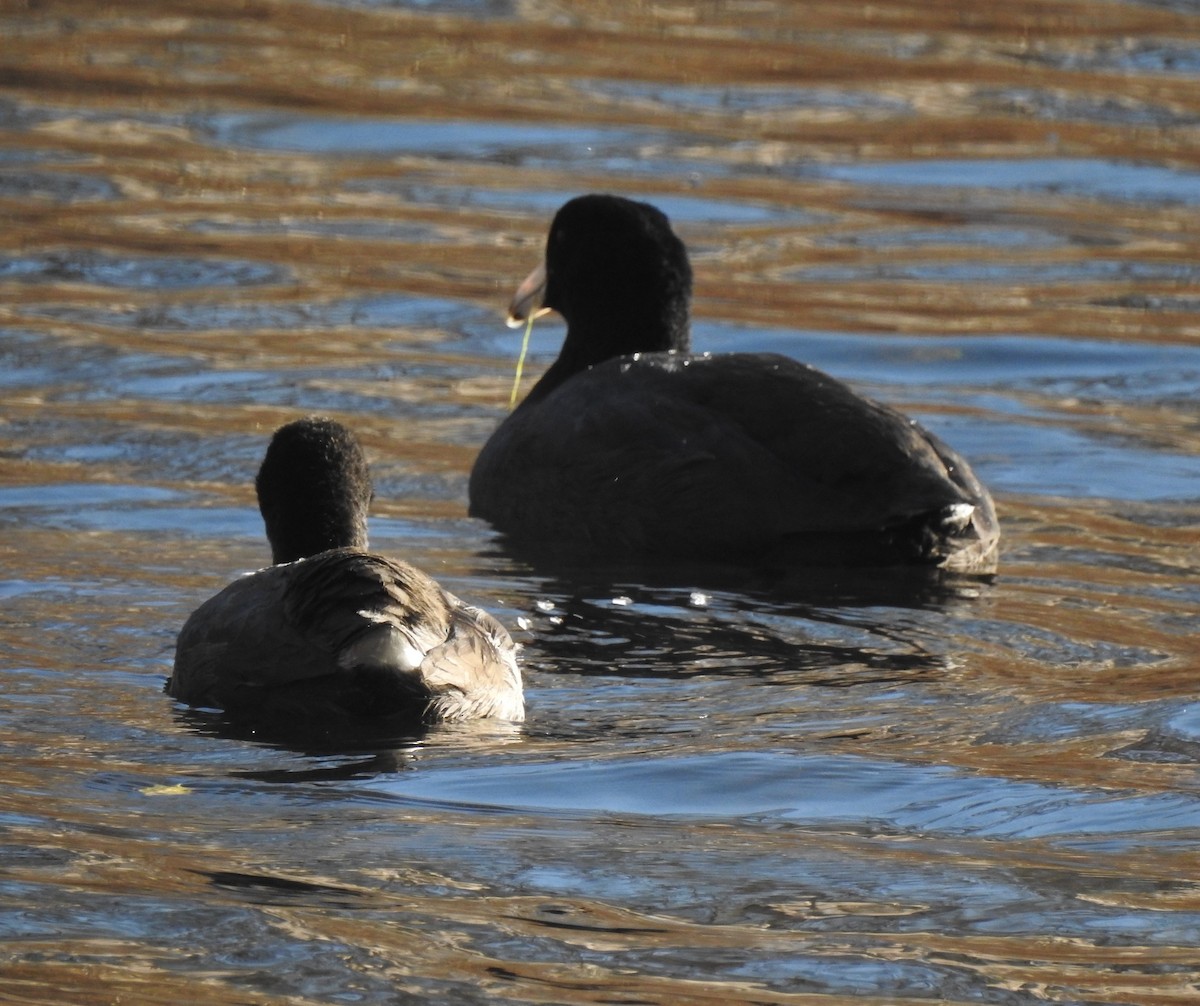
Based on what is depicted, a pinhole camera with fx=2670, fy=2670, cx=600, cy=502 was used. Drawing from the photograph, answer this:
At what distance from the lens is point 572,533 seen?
1032 centimetres

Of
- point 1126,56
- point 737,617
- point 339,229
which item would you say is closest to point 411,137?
point 339,229

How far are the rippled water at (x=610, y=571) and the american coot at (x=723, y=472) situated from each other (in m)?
0.22

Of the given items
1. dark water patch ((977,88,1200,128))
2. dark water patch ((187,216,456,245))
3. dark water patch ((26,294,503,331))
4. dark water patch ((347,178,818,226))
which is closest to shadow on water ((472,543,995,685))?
dark water patch ((26,294,503,331))

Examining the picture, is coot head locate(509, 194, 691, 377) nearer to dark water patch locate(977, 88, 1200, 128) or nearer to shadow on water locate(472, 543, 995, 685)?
shadow on water locate(472, 543, 995, 685)

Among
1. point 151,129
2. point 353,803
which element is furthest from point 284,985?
point 151,129

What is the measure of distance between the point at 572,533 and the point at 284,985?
212 inches

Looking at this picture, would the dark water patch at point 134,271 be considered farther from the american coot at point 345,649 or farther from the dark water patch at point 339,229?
the american coot at point 345,649

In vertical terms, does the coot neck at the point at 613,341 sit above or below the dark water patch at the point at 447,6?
below

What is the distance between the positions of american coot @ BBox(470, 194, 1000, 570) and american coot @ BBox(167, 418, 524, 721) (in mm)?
2250

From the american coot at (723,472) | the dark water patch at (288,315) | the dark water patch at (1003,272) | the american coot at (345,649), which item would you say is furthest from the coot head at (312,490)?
the dark water patch at (1003,272)

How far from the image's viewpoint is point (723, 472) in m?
9.77

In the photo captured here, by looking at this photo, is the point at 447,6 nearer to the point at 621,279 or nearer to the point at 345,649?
the point at 621,279

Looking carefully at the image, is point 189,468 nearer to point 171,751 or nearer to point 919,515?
point 919,515

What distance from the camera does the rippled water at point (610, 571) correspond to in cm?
543
